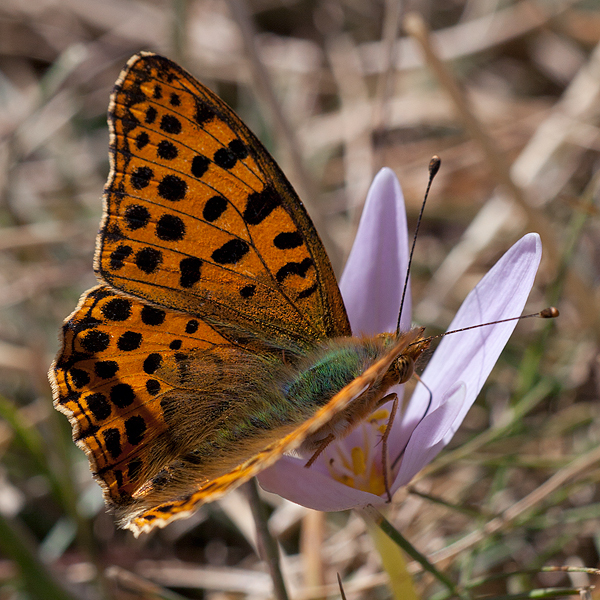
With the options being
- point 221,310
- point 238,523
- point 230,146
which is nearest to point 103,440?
point 221,310

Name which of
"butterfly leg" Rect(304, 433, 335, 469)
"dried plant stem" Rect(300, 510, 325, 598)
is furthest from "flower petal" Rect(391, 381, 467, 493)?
"dried plant stem" Rect(300, 510, 325, 598)

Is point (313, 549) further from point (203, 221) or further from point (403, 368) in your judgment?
point (203, 221)

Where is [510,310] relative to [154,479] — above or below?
above

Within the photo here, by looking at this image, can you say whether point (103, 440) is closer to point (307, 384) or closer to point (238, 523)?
point (307, 384)

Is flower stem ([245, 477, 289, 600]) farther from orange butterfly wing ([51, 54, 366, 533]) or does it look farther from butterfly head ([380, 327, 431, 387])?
butterfly head ([380, 327, 431, 387])

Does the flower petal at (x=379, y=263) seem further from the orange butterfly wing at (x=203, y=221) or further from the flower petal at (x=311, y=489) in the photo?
the flower petal at (x=311, y=489)

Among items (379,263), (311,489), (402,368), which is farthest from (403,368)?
(379,263)
